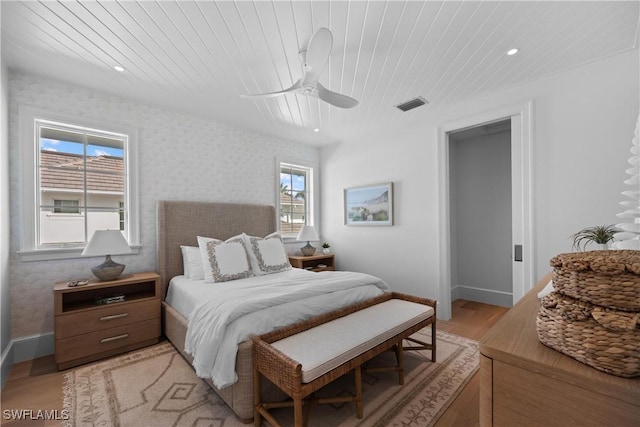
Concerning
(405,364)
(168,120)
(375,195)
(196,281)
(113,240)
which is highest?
(168,120)

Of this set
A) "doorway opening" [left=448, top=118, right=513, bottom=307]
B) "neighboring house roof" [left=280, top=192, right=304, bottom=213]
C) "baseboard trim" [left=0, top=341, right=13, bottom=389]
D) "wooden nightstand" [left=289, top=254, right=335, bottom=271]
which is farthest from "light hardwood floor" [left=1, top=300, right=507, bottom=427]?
"neighboring house roof" [left=280, top=192, right=304, bottom=213]

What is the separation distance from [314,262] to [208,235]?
183cm

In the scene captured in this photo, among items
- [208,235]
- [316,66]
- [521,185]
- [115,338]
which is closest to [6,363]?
[115,338]

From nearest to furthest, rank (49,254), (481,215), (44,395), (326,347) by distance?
(326,347) → (44,395) → (49,254) → (481,215)

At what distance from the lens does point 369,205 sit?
4.31m

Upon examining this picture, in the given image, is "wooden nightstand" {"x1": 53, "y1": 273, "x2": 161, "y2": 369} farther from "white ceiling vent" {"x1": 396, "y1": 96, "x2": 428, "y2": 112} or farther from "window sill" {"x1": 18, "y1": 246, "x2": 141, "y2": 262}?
"white ceiling vent" {"x1": 396, "y1": 96, "x2": 428, "y2": 112}

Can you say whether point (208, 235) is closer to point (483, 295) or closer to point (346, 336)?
point (346, 336)

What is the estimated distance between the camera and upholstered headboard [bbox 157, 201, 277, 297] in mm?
3225

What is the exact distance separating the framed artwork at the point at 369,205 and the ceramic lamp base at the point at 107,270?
323 centimetres

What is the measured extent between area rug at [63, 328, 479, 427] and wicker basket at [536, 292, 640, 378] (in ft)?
5.16

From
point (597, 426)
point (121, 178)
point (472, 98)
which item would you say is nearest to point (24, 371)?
point (121, 178)

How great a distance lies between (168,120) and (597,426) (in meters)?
4.13

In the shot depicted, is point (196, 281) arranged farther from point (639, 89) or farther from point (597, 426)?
point (639, 89)

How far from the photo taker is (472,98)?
3.18 metres
